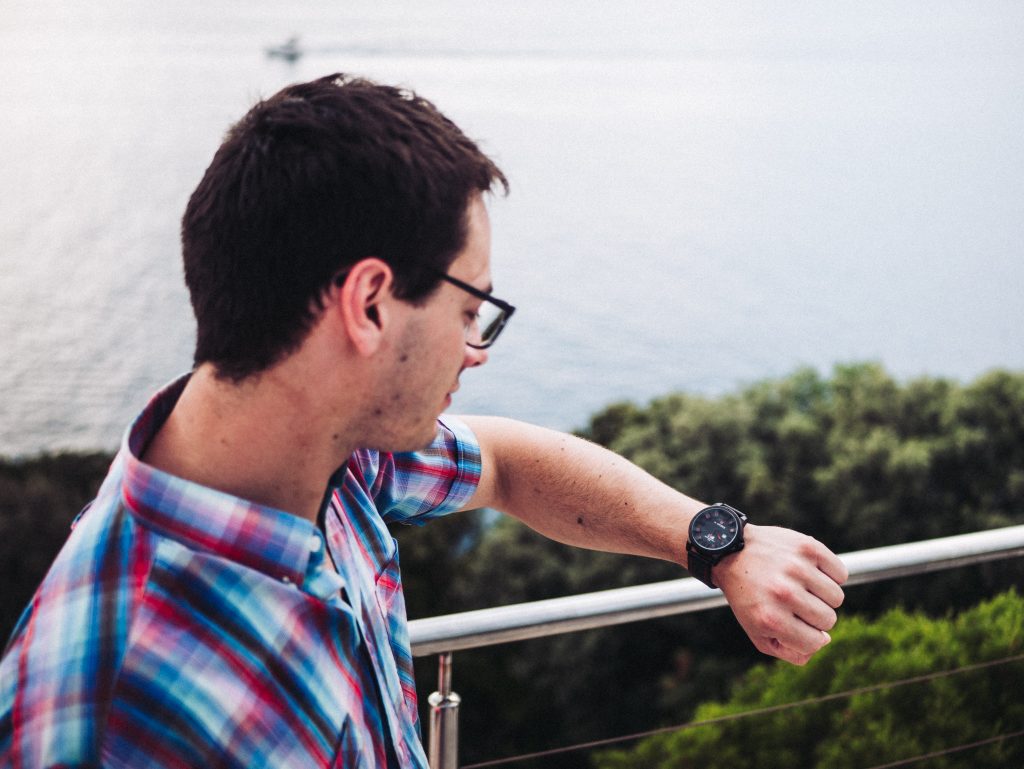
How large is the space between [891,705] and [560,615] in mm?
1593

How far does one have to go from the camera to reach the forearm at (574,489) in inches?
60.5

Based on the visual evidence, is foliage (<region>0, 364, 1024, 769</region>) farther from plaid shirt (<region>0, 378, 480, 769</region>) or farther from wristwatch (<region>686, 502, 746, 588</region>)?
plaid shirt (<region>0, 378, 480, 769</region>)

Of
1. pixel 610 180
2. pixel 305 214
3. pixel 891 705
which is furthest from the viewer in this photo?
pixel 610 180

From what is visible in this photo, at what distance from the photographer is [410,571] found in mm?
7562

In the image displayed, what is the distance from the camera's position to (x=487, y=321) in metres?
1.26

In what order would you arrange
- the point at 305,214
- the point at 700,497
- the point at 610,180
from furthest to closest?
the point at 610,180
the point at 700,497
the point at 305,214

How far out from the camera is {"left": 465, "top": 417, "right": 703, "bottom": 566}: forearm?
154 centimetres

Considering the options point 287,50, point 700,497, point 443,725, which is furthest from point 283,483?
point 287,50

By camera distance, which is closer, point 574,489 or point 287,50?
point 574,489

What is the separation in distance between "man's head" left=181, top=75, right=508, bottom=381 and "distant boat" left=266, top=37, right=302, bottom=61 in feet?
52.9

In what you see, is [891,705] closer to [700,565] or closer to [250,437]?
[700,565]

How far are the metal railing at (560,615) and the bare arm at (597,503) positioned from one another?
0.08 m

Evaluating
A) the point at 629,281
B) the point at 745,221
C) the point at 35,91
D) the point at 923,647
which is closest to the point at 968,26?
the point at 745,221

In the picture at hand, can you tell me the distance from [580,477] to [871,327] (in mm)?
13382
